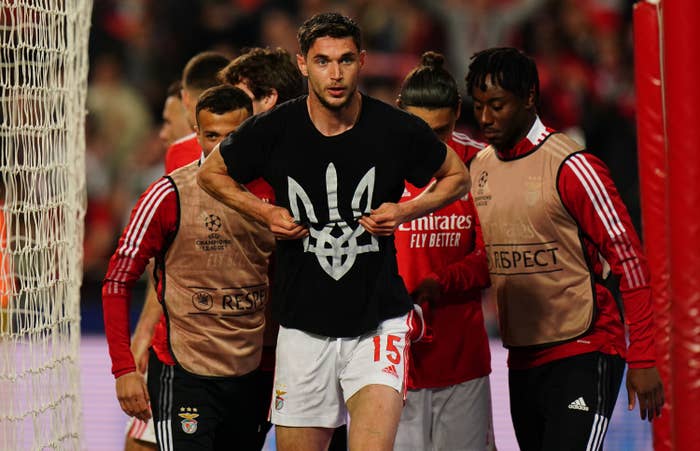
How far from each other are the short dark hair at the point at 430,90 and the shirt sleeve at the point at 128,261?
43.2 inches

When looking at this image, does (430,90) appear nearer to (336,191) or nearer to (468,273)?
(468,273)

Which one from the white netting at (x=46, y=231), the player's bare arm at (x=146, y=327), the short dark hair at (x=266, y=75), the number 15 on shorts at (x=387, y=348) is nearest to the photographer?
the number 15 on shorts at (x=387, y=348)

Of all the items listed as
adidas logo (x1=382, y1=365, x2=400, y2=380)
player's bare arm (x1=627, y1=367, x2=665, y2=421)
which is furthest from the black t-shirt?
player's bare arm (x1=627, y1=367, x2=665, y2=421)

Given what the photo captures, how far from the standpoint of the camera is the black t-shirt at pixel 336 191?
13.1 ft

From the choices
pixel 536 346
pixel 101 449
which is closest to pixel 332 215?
pixel 536 346

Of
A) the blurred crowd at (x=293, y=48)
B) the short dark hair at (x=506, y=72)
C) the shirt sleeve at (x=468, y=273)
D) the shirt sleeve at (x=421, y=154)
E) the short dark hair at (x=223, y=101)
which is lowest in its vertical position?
the shirt sleeve at (x=468, y=273)

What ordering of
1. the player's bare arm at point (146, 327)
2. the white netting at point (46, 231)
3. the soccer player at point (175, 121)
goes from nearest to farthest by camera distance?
the white netting at point (46, 231), the player's bare arm at point (146, 327), the soccer player at point (175, 121)

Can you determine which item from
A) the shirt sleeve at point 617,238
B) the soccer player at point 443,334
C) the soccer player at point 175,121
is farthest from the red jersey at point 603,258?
the soccer player at point 175,121

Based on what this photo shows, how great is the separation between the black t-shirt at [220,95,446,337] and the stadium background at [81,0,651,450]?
26.6ft

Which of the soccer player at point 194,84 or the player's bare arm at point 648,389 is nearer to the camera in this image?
the player's bare arm at point 648,389

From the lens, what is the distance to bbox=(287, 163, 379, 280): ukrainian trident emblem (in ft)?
13.1

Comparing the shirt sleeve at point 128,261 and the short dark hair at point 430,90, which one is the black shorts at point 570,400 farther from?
the shirt sleeve at point 128,261

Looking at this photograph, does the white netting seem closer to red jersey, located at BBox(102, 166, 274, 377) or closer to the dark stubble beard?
red jersey, located at BBox(102, 166, 274, 377)

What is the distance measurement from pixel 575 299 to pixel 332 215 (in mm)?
1138
